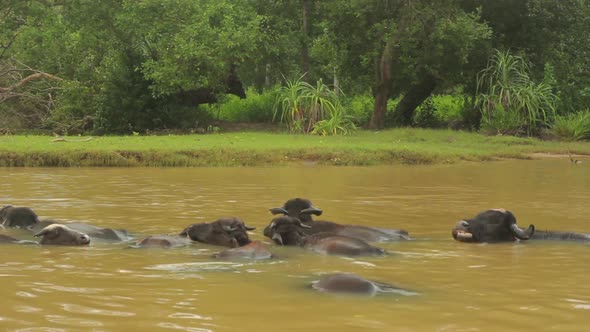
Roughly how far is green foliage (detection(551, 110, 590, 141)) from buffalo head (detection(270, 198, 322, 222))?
1506 centimetres

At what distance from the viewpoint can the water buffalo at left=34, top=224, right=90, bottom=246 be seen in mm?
7043

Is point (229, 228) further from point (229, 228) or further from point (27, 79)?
point (27, 79)

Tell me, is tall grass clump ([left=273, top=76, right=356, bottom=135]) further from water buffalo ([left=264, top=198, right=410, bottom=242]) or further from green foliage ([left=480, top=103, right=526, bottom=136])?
water buffalo ([left=264, top=198, right=410, bottom=242])

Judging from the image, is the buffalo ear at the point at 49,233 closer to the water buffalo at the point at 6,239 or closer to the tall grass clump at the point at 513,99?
the water buffalo at the point at 6,239

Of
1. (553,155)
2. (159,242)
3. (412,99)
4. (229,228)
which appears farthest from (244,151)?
(412,99)

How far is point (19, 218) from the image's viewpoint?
8086mm

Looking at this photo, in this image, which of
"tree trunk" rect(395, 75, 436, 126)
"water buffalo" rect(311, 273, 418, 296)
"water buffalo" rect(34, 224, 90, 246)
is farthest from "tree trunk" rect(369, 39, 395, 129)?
"water buffalo" rect(311, 273, 418, 296)

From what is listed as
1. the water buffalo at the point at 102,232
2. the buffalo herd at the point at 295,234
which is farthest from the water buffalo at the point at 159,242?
the water buffalo at the point at 102,232

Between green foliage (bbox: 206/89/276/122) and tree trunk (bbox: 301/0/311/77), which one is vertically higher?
tree trunk (bbox: 301/0/311/77)

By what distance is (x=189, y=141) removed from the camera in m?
17.7

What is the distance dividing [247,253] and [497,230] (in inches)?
98.9

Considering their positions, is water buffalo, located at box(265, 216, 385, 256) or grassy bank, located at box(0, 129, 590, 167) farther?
grassy bank, located at box(0, 129, 590, 167)

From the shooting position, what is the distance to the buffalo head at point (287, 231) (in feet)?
23.8

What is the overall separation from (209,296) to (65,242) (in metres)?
2.49
